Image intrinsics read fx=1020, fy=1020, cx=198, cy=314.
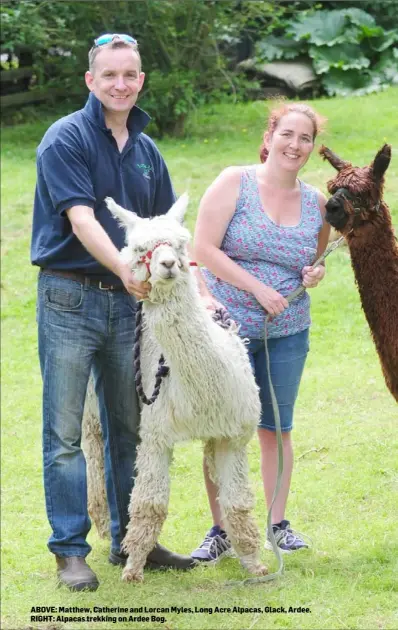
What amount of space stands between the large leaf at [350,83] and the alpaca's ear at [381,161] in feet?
35.5

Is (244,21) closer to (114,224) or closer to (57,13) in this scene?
(57,13)

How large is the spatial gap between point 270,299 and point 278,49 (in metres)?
12.0

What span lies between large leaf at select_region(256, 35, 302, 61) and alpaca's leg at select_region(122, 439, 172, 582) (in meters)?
12.1

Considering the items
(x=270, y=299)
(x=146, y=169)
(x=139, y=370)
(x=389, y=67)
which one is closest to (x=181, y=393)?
(x=139, y=370)

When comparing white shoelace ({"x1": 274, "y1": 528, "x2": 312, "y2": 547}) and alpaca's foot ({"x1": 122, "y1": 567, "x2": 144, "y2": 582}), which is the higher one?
alpaca's foot ({"x1": 122, "y1": 567, "x2": 144, "y2": 582})

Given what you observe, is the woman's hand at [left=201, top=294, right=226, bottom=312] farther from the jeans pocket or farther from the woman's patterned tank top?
the jeans pocket

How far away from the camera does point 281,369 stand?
4.58 m

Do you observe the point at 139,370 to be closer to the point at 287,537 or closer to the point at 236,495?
the point at 236,495

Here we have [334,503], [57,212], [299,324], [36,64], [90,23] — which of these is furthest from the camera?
[36,64]

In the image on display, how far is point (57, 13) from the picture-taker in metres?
13.5

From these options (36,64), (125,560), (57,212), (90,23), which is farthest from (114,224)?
(36,64)

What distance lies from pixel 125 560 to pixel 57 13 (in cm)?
1029

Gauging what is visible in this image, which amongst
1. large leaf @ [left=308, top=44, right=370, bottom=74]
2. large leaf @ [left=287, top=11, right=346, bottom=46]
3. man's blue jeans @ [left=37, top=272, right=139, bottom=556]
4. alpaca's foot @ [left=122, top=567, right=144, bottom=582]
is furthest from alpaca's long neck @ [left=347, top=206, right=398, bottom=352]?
large leaf @ [left=287, top=11, right=346, bottom=46]

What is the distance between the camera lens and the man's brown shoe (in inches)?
171
